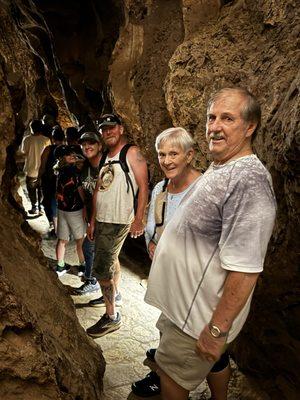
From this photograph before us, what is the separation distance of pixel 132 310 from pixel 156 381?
1432 millimetres

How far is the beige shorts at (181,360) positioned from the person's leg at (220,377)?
0.31 meters

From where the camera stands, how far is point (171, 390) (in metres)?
2.23

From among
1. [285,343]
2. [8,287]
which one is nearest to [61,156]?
[8,287]

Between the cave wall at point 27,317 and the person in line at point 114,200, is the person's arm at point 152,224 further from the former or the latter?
the cave wall at point 27,317

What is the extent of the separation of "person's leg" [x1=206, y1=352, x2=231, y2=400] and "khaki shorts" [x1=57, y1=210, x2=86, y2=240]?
286 cm

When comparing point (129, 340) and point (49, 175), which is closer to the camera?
point (129, 340)

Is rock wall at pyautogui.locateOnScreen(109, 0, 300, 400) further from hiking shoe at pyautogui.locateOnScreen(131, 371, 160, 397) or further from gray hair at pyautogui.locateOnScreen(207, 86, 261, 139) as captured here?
hiking shoe at pyautogui.locateOnScreen(131, 371, 160, 397)

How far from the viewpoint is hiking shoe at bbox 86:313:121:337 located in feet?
12.7

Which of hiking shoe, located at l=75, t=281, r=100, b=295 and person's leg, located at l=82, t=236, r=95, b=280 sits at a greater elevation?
person's leg, located at l=82, t=236, r=95, b=280

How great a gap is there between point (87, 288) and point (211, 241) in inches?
129

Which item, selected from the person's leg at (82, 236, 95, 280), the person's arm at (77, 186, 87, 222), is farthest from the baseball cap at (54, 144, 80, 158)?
the person's leg at (82, 236, 95, 280)

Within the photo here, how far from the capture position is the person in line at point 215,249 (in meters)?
1.74

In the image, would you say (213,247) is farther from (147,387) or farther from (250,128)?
(147,387)

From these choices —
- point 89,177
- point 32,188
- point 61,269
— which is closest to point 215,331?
point 89,177
